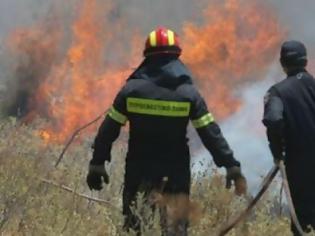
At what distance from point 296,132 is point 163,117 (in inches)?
42.2

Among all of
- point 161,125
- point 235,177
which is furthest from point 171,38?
point 235,177

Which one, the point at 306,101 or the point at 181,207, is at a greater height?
the point at 306,101

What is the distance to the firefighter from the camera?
542cm

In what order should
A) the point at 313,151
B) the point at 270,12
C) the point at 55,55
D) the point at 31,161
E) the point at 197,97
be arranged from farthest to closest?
the point at 55,55 → the point at 270,12 → the point at 31,161 → the point at 313,151 → the point at 197,97

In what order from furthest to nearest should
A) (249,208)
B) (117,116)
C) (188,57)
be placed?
(188,57)
(117,116)
(249,208)

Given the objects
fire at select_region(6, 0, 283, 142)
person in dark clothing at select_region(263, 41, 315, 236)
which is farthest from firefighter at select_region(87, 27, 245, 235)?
fire at select_region(6, 0, 283, 142)

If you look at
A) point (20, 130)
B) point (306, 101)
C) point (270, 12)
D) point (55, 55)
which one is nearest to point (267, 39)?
point (270, 12)

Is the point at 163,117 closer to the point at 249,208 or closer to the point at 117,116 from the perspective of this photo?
the point at 117,116

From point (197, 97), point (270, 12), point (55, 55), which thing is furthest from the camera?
point (55, 55)

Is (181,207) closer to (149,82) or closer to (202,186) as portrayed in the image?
(149,82)

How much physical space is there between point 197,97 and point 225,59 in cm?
1701

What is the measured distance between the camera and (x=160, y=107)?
5.41 meters

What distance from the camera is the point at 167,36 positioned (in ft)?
18.0

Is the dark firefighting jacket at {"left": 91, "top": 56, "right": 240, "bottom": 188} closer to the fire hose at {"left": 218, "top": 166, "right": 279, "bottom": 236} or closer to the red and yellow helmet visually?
the red and yellow helmet
